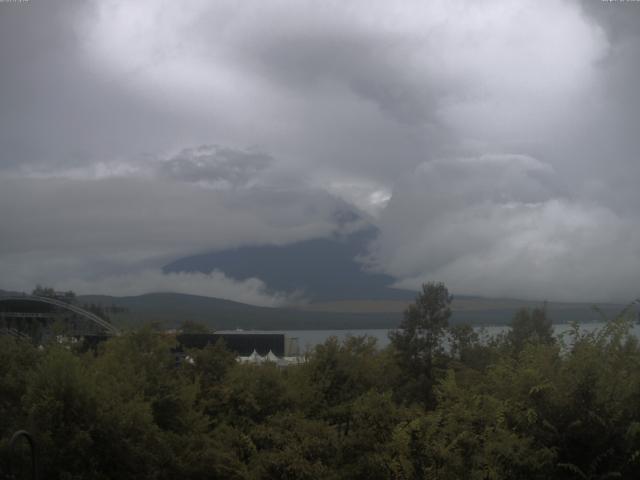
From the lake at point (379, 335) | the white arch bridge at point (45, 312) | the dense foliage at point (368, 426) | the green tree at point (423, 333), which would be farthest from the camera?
the white arch bridge at point (45, 312)

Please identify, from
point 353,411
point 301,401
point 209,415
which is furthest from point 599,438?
point 209,415

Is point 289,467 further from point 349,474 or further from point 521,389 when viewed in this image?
point 521,389

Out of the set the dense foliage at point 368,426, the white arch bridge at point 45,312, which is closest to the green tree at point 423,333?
the dense foliage at point 368,426

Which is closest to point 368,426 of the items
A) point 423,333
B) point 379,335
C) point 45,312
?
point 423,333

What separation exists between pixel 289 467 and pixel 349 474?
4.16ft

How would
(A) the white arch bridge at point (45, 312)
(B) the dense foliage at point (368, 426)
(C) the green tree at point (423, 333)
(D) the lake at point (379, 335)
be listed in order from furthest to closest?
(A) the white arch bridge at point (45, 312), (C) the green tree at point (423, 333), (D) the lake at point (379, 335), (B) the dense foliage at point (368, 426)

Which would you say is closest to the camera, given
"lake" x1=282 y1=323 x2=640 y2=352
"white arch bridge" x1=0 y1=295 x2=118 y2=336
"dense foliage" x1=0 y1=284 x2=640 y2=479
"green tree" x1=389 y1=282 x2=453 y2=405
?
"dense foliage" x1=0 y1=284 x2=640 y2=479

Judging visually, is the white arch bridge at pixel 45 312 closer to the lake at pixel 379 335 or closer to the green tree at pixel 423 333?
the lake at pixel 379 335

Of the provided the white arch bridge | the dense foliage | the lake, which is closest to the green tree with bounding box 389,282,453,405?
the lake

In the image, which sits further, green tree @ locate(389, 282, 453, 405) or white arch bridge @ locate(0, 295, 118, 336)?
white arch bridge @ locate(0, 295, 118, 336)

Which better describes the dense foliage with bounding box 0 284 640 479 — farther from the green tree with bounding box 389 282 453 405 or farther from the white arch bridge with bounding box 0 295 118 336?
the white arch bridge with bounding box 0 295 118 336

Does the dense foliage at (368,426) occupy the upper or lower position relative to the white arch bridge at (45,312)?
lower

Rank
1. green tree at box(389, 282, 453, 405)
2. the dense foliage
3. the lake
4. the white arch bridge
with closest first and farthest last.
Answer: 1. the dense foliage
2. the lake
3. green tree at box(389, 282, 453, 405)
4. the white arch bridge

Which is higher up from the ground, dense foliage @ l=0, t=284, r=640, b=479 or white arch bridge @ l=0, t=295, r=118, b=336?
white arch bridge @ l=0, t=295, r=118, b=336
